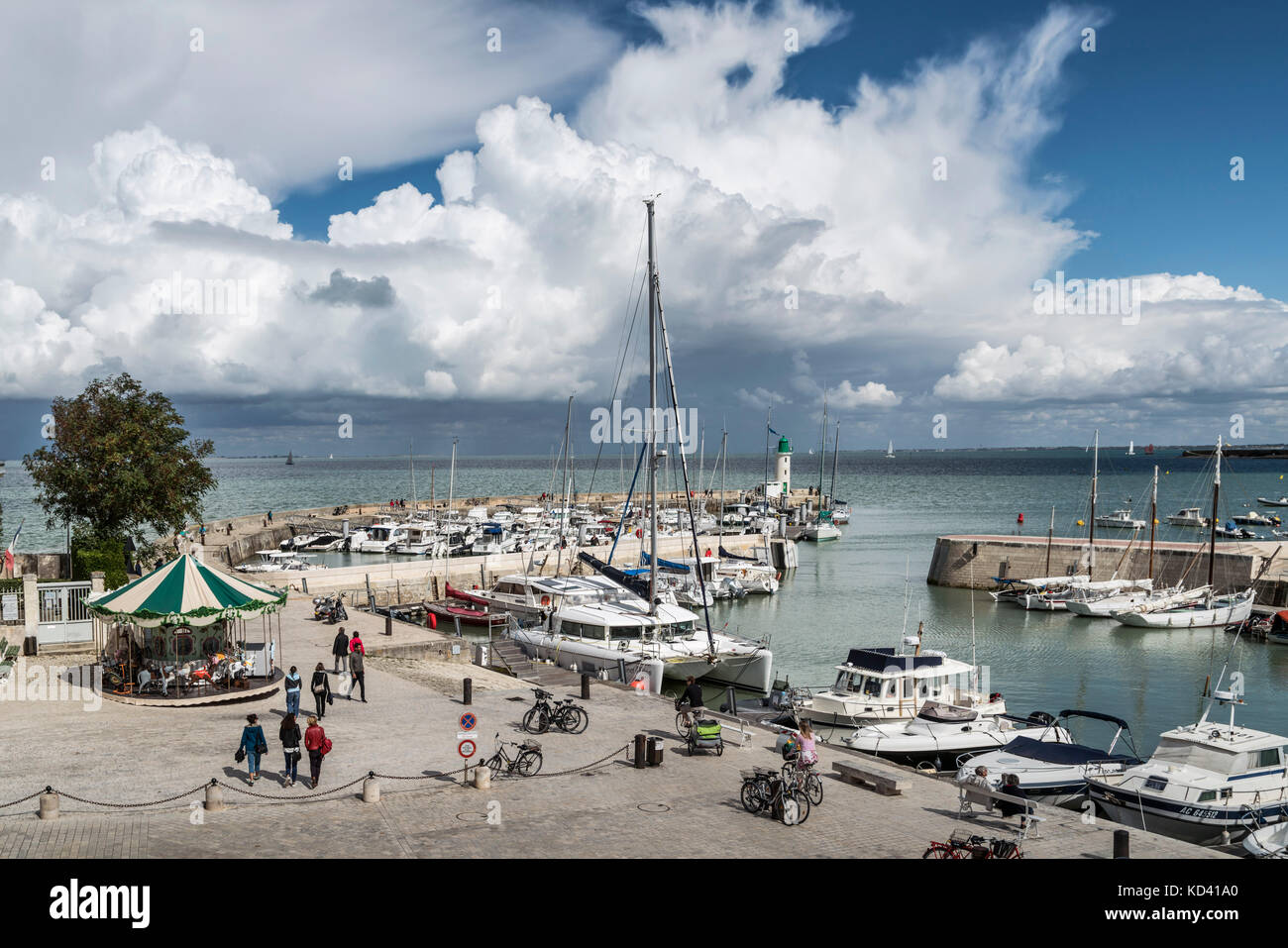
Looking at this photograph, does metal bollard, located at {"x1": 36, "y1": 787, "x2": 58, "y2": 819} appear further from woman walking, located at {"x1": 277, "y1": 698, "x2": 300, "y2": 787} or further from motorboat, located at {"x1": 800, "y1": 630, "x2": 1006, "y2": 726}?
motorboat, located at {"x1": 800, "y1": 630, "x2": 1006, "y2": 726}

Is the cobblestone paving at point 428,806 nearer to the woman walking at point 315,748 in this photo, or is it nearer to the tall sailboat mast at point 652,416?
the woman walking at point 315,748

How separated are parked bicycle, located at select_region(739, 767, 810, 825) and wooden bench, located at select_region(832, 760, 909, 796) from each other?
2620mm

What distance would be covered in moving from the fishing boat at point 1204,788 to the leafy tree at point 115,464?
3529cm

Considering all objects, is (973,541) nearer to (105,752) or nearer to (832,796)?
(832,796)

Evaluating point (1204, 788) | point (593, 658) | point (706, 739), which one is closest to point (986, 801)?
point (706, 739)

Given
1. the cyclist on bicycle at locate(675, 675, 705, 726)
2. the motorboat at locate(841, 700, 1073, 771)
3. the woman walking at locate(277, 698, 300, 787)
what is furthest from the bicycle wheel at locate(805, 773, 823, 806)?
the motorboat at locate(841, 700, 1073, 771)

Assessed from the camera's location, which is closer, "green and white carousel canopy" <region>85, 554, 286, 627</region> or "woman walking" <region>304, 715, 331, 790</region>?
"woman walking" <region>304, 715, 331, 790</region>

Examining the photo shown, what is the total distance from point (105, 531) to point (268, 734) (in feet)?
78.7

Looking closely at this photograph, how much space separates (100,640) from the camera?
28.1m

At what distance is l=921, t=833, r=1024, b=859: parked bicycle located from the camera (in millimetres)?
12953

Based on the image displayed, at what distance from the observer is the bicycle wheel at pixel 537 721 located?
21.3 m

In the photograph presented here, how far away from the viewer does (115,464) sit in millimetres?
37875

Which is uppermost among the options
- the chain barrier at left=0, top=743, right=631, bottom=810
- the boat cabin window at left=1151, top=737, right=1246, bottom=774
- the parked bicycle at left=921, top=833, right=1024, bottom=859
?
the parked bicycle at left=921, top=833, right=1024, bottom=859
